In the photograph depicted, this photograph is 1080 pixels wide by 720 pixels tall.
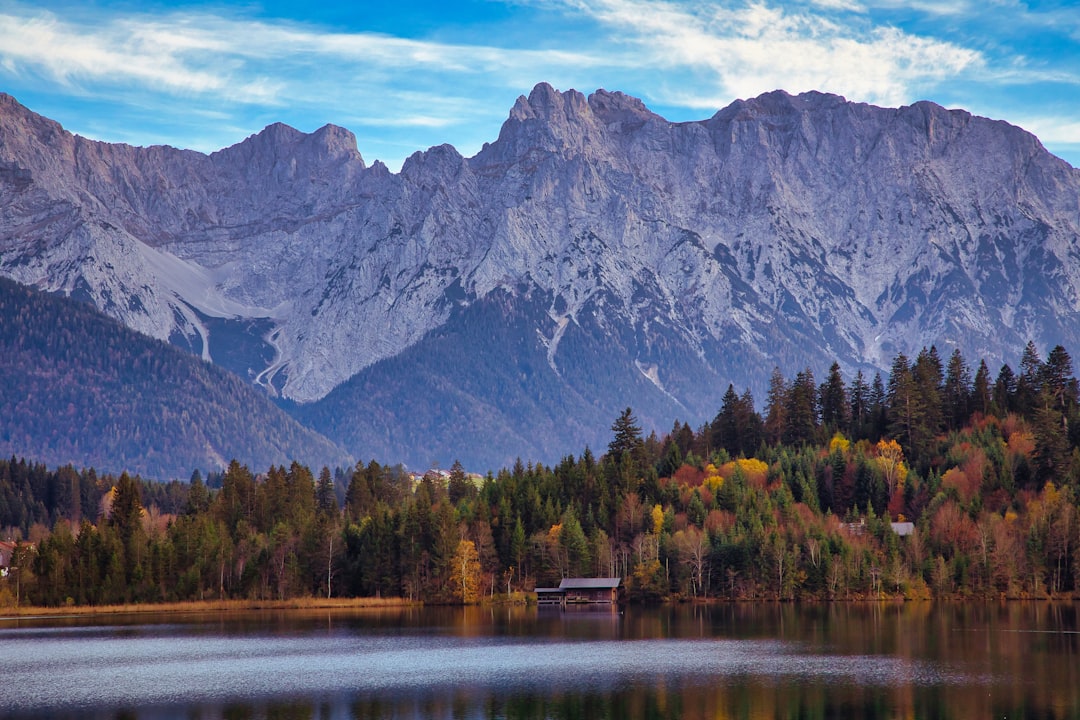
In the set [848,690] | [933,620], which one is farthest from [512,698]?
[933,620]

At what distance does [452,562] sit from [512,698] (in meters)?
94.0

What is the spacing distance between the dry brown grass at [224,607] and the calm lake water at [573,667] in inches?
957

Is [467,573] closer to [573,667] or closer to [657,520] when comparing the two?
[657,520]

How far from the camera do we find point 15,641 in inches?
5256

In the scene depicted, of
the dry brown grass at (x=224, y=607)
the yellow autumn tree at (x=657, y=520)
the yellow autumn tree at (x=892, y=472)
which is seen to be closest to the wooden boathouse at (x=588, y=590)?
the yellow autumn tree at (x=657, y=520)

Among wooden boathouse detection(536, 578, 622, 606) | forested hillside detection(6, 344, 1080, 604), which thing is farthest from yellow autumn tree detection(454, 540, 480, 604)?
wooden boathouse detection(536, 578, 622, 606)

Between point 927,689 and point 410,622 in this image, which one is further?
point 410,622

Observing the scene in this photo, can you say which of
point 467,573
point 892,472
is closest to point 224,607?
point 467,573

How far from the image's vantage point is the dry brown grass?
17588 cm

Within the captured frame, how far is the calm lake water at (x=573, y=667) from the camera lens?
83.5 metres

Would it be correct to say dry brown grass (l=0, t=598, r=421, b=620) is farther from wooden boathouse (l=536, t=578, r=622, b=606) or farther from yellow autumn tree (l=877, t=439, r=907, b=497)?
yellow autumn tree (l=877, t=439, r=907, b=497)

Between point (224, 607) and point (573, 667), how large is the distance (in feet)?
297

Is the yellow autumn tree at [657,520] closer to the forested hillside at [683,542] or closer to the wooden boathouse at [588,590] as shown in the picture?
the forested hillside at [683,542]

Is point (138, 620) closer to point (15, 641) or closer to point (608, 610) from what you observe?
point (15, 641)
